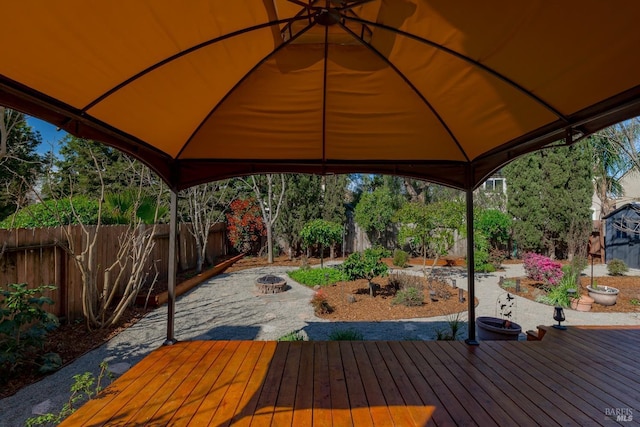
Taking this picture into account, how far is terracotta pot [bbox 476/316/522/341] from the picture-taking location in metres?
3.78

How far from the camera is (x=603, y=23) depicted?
1.41 metres

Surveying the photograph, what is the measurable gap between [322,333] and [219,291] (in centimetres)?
368

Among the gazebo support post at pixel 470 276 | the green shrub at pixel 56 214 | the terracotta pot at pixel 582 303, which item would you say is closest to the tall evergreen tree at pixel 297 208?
the green shrub at pixel 56 214

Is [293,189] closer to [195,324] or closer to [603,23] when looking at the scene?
[195,324]

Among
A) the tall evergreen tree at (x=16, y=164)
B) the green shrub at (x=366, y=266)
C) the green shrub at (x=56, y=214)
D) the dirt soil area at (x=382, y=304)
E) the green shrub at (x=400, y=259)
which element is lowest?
the dirt soil area at (x=382, y=304)

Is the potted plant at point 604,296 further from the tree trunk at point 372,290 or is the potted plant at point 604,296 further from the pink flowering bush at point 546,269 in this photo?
the tree trunk at point 372,290

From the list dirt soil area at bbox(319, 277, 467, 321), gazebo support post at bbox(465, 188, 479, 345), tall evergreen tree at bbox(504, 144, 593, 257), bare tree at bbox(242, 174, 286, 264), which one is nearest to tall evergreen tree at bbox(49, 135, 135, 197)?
bare tree at bbox(242, 174, 286, 264)

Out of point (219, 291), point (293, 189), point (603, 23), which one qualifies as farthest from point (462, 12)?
point (293, 189)

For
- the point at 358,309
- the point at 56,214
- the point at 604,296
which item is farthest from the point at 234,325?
the point at 604,296

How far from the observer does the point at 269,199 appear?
41.3 feet

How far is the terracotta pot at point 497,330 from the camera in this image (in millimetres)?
3781

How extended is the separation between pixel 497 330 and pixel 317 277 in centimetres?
566

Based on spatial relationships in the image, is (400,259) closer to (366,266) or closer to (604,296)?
(366,266)

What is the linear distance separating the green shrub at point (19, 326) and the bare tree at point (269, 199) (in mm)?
8892
